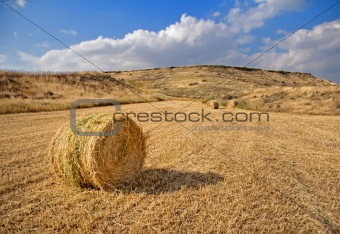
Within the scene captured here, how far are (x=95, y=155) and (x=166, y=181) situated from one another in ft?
4.79

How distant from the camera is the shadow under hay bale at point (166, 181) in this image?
5.90 metres

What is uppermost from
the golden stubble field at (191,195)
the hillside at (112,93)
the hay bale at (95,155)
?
the hillside at (112,93)

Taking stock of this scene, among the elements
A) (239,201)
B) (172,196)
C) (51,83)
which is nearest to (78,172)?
(172,196)

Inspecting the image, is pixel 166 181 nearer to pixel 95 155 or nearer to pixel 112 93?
pixel 95 155

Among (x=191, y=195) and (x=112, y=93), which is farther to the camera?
(x=112, y=93)

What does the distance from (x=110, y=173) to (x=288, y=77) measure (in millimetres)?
69682

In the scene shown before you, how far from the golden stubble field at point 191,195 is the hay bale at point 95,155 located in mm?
215

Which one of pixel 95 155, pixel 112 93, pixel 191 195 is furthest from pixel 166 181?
pixel 112 93

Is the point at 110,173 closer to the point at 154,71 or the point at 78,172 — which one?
the point at 78,172

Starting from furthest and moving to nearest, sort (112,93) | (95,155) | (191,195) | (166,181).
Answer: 1. (112,93)
2. (166,181)
3. (95,155)
4. (191,195)

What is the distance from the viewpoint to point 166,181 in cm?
630

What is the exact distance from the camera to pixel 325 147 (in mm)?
10195

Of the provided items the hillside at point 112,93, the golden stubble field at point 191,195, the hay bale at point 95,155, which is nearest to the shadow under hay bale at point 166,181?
the golden stubble field at point 191,195

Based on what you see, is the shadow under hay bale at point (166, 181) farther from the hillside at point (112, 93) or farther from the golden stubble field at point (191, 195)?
the hillside at point (112, 93)
